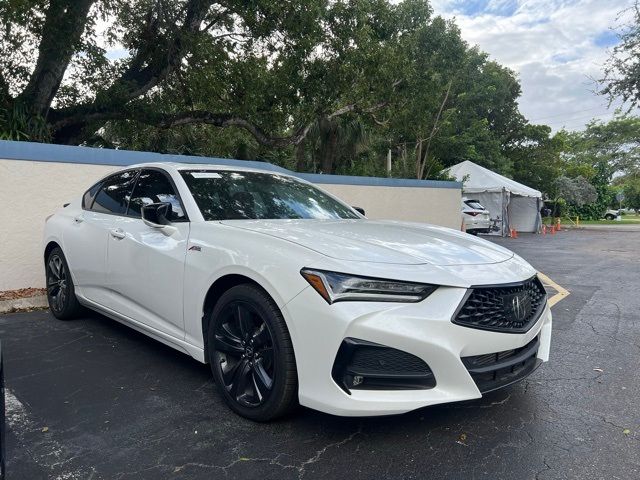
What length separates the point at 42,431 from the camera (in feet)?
9.05

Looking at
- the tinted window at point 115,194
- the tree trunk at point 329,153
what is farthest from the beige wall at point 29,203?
the tree trunk at point 329,153

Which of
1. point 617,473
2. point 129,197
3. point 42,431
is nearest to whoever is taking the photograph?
point 617,473

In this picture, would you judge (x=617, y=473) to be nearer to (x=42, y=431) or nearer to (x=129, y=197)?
(x=42, y=431)

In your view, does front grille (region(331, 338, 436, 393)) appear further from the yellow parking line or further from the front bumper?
the yellow parking line

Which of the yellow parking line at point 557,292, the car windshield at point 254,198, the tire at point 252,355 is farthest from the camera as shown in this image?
the yellow parking line at point 557,292

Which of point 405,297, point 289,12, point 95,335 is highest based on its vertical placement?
point 289,12

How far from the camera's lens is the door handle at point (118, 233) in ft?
12.7

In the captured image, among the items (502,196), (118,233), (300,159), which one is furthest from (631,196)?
(118,233)

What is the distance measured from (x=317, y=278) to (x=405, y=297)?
0.47 m

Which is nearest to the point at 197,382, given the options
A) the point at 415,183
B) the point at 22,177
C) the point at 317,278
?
the point at 317,278

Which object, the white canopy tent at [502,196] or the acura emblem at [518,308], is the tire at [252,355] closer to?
the acura emblem at [518,308]

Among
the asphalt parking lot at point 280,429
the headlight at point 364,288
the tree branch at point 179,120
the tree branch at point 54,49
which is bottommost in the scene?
the asphalt parking lot at point 280,429

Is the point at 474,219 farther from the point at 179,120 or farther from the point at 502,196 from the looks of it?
the point at 179,120

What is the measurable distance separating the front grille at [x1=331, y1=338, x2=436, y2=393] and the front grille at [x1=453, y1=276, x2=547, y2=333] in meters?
0.33
